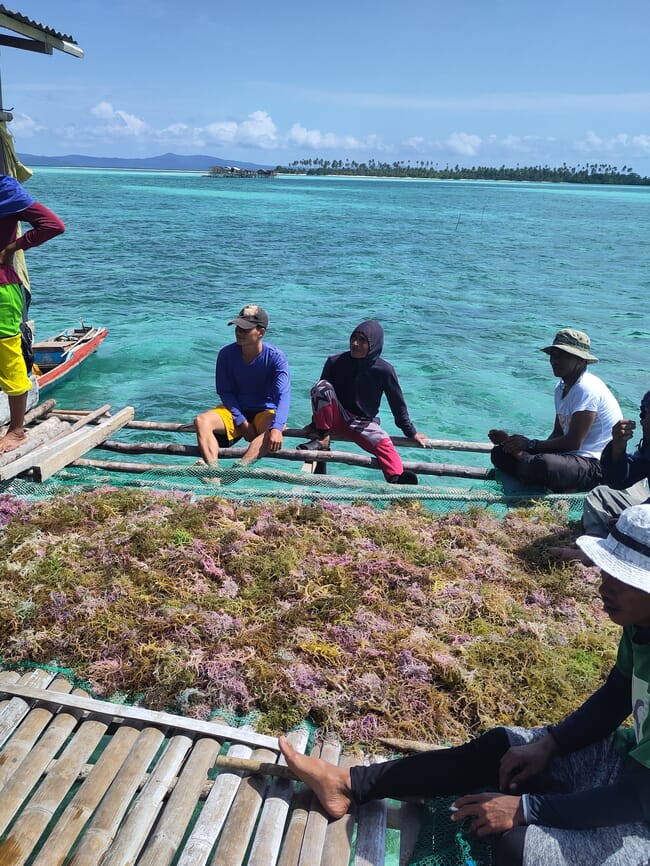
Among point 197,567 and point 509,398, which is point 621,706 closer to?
point 197,567

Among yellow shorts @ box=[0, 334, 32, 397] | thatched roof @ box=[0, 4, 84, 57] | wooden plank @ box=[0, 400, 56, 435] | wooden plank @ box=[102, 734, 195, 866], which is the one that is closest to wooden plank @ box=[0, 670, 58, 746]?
wooden plank @ box=[102, 734, 195, 866]

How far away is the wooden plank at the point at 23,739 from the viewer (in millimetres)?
3191

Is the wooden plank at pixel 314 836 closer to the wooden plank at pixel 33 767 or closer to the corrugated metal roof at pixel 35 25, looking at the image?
the wooden plank at pixel 33 767

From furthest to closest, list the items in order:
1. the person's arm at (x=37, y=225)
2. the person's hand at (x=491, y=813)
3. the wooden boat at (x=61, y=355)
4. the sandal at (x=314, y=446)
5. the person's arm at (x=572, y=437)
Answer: the wooden boat at (x=61, y=355), the sandal at (x=314, y=446), the person's arm at (x=572, y=437), the person's arm at (x=37, y=225), the person's hand at (x=491, y=813)

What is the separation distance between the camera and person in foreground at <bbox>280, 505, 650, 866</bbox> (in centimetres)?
241

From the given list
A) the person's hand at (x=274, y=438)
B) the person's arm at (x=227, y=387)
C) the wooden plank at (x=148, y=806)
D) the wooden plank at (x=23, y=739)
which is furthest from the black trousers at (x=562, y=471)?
the wooden plank at (x=23, y=739)

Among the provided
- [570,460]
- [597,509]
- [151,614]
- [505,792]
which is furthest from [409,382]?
[505,792]

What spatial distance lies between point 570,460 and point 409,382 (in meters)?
10.1

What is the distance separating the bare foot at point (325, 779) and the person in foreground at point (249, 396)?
3683 millimetres

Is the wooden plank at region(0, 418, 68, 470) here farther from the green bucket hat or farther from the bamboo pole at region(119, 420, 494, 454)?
the green bucket hat

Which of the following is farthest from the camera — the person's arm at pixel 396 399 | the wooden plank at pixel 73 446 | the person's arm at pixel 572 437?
the person's arm at pixel 396 399

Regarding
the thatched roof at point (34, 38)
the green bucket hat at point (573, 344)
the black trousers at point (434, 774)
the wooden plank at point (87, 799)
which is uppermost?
the thatched roof at point (34, 38)

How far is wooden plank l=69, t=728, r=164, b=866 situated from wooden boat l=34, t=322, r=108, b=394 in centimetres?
1034

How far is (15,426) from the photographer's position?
6.41 m
